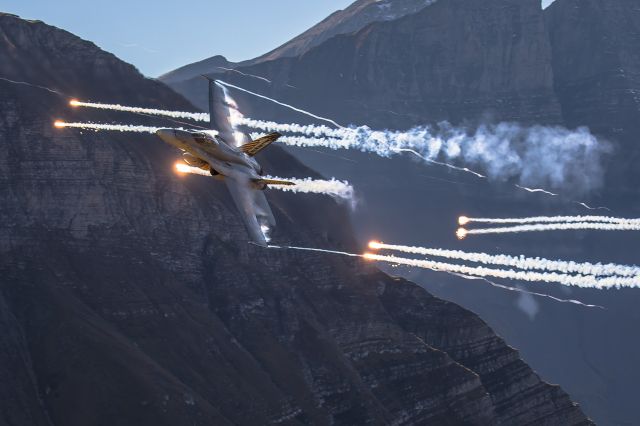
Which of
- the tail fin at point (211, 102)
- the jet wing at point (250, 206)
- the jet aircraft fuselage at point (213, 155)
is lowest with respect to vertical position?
the jet wing at point (250, 206)

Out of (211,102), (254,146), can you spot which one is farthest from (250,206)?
(211,102)

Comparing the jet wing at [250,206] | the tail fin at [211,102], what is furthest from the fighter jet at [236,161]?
the tail fin at [211,102]

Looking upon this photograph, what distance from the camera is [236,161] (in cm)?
13150

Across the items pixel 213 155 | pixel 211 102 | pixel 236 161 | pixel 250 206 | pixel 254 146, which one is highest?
pixel 211 102

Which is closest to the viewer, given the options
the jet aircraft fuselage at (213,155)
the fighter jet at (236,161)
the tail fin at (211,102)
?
the jet aircraft fuselage at (213,155)

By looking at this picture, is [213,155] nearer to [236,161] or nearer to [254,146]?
[236,161]

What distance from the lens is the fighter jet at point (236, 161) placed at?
422 feet

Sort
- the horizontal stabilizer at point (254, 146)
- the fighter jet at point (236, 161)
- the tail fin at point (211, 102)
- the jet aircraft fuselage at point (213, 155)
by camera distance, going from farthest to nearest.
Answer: the tail fin at point (211, 102) < the horizontal stabilizer at point (254, 146) < the fighter jet at point (236, 161) < the jet aircraft fuselage at point (213, 155)

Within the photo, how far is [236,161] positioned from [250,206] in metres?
5.56

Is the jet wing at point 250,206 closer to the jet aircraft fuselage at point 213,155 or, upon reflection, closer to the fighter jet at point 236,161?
the fighter jet at point 236,161

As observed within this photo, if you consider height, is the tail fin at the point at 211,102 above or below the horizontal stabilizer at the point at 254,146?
above

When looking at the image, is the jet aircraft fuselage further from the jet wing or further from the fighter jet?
the jet wing

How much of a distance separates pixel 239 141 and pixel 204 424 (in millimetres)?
70266

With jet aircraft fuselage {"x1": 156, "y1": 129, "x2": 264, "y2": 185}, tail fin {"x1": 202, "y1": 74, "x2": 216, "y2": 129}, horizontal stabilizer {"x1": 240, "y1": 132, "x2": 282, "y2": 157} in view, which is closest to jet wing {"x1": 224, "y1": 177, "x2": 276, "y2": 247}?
jet aircraft fuselage {"x1": 156, "y1": 129, "x2": 264, "y2": 185}
